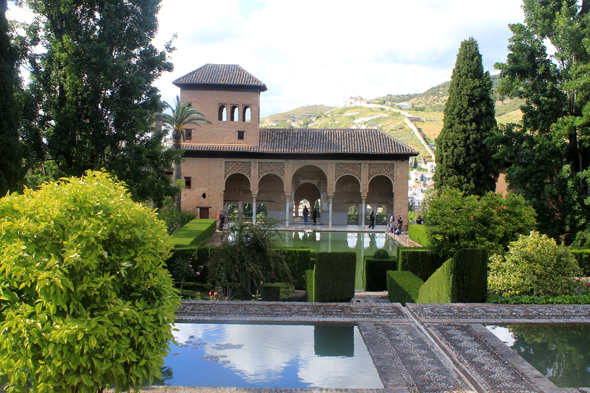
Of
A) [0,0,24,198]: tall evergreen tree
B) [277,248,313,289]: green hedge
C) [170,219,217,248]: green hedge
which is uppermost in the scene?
[0,0,24,198]: tall evergreen tree

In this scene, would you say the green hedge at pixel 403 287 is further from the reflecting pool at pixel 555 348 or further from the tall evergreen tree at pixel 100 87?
the tall evergreen tree at pixel 100 87

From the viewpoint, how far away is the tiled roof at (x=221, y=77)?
24516mm

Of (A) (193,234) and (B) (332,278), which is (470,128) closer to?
(A) (193,234)

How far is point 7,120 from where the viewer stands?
9.87 meters

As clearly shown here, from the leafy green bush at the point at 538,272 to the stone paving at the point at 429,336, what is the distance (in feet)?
2.18

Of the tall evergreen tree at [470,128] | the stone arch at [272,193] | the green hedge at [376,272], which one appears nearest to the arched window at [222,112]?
the stone arch at [272,193]

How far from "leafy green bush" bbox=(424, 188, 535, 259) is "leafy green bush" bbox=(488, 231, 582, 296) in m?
2.41

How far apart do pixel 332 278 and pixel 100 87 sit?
8.11 meters

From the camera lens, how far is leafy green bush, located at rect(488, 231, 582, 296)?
7.61m

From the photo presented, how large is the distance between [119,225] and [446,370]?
3.50 meters

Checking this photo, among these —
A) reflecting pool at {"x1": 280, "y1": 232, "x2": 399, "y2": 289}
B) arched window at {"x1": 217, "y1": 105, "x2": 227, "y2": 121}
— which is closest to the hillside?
reflecting pool at {"x1": 280, "y1": 232, "x2": 399, "y2": 289}

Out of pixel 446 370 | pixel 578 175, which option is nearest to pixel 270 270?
pixel 446 370

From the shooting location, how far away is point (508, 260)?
8.02m

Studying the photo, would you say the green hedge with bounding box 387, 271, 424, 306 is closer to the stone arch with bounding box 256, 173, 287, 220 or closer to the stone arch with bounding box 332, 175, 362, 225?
the stone arch with bounding box 332, 175, 362, 225
